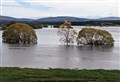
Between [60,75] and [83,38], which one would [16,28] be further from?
[60,75]

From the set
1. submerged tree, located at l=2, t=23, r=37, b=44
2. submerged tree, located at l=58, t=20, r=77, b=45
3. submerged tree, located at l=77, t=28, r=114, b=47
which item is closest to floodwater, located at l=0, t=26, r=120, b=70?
submerged tree, located at l=77, t=28, r=114, b=47

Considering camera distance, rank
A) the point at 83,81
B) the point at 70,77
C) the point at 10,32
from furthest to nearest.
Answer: the point at 10,32 → the point at 70,77 → the point at 83,81

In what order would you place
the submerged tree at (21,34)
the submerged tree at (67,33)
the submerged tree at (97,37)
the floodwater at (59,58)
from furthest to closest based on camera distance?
1. the submerged tree at (67,33)
2. the submerged tree at (21,34)
3. the submerged tree at (97,37)
4. the floodwater at (59,58)

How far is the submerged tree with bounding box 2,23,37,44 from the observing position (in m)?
52.0

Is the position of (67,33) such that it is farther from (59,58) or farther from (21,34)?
(59,58)

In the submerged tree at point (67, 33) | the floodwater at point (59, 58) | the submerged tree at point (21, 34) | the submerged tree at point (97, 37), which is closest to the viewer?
the floodwater at point (59, 58)

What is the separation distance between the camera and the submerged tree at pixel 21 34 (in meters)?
52.0

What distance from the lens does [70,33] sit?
2082 inches

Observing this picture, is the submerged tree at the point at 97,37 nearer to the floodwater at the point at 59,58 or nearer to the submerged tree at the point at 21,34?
the submerged tree at the point at 21,34

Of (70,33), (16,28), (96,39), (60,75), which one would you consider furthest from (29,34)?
(60,75)

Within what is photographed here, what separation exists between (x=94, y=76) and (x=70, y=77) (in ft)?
2.68

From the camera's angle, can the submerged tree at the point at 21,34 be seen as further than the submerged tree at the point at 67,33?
No

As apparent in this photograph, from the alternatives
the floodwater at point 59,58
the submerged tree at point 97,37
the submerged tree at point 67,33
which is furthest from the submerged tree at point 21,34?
the floodwater at point 59,58

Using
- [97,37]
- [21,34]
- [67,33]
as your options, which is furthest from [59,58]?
[21,34]
